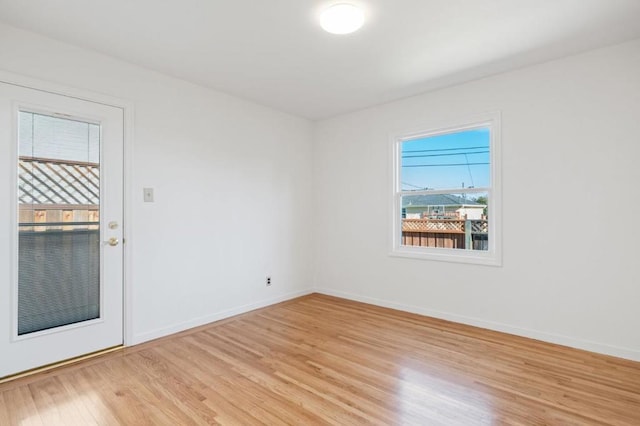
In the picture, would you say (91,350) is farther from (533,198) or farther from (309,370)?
(533,198)

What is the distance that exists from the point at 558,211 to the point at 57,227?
4.28 m

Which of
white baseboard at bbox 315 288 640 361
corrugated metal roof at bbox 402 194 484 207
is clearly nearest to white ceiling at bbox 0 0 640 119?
corrugated metal roof at bbox 402 194 484 207

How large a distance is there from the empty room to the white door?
0.01 metres

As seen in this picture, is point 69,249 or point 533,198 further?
point 533,198

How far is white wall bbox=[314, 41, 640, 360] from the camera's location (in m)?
2.75

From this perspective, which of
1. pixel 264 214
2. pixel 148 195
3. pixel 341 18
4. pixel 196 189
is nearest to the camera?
pixel 341 18

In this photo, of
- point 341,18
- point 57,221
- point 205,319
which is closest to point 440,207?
point 341,18

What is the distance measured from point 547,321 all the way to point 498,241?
0.83m

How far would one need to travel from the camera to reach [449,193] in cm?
386

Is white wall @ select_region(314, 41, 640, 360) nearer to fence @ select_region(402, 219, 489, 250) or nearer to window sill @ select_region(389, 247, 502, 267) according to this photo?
window sill @ select_region(389, 247, 502, 267)

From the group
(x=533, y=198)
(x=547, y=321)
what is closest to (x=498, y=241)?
(x=533, y=198)

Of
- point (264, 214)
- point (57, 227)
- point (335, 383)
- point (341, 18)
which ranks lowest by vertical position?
point (335, 383)

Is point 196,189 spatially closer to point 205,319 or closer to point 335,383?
point 205,319

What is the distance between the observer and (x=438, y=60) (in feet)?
10.0
